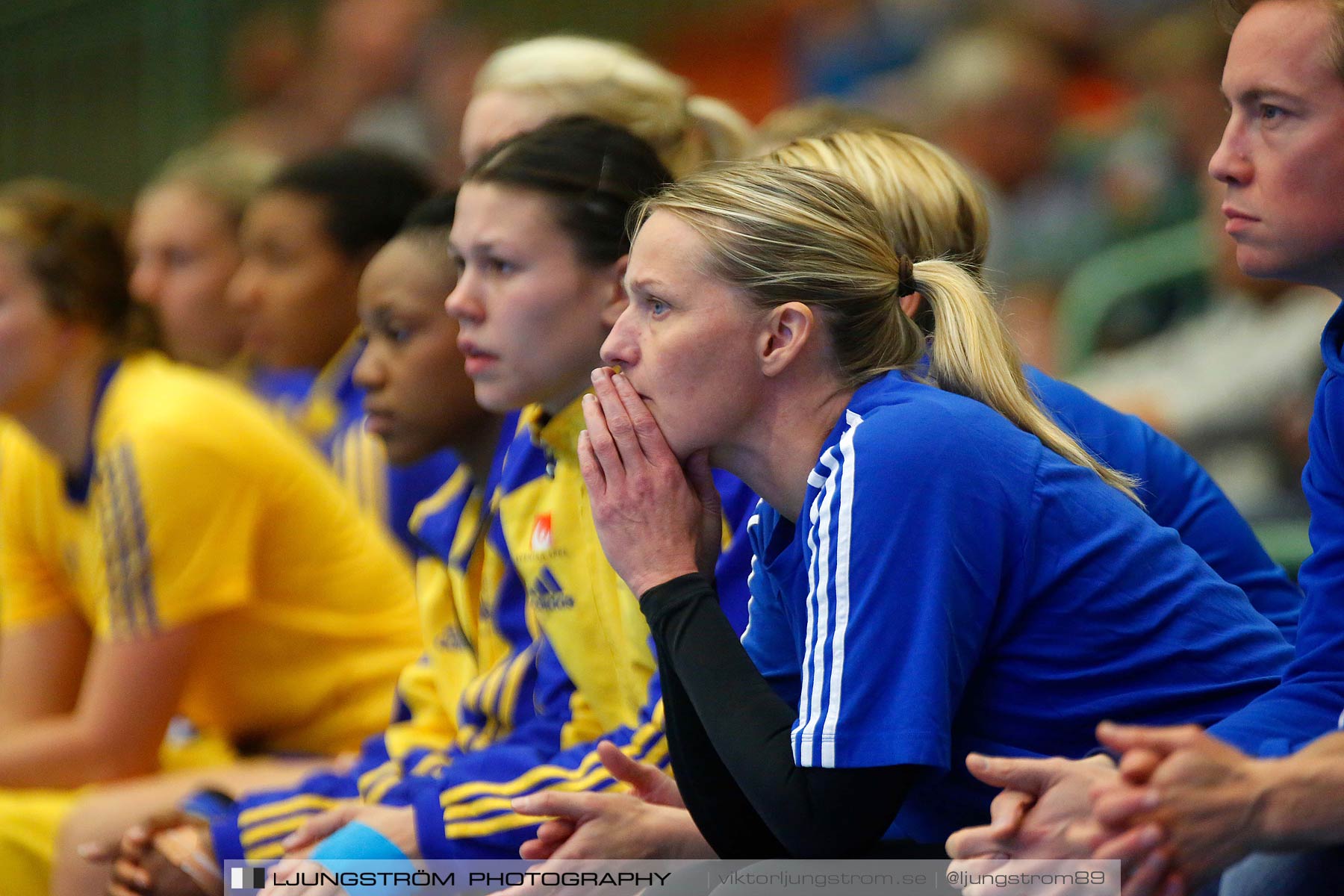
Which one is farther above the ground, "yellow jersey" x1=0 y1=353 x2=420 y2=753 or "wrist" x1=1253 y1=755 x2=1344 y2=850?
"yellow jersey" x1=0 y1=353 x2=420 y2=753

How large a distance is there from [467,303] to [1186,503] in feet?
3.43

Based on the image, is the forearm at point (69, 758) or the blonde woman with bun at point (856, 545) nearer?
the blonde woman with bun at point (856, 545)

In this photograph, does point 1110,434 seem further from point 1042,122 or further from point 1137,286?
point 1042,122

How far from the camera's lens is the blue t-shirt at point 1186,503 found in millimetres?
2002

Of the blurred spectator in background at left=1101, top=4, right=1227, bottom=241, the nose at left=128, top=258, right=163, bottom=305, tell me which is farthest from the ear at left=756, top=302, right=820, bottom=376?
the nose at left=128, top=258, right=163, bottom=305

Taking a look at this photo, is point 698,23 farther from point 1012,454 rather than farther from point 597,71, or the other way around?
point 1012,454

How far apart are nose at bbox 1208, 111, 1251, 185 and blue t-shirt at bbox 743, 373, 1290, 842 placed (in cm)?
37

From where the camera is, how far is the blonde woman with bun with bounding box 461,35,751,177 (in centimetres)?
262

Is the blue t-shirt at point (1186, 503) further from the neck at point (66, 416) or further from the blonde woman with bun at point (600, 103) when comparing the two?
the neck at point (66, 416)

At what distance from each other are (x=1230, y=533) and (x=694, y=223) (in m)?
0.88

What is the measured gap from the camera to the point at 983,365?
1676 mm

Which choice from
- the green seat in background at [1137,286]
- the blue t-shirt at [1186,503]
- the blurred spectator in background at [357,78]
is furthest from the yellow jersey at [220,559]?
the blurred spectator in background at [357,78]

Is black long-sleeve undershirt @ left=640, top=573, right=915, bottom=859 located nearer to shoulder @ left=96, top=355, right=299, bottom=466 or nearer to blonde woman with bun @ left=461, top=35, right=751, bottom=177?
blonde woman with bun @ left=461, top=35, right=751, bottom=177

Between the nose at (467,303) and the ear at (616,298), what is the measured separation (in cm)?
18
